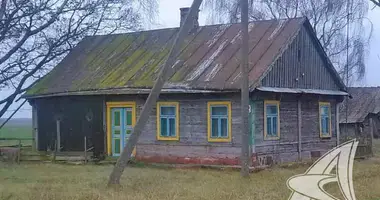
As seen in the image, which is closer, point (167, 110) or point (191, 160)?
point (191, 160)

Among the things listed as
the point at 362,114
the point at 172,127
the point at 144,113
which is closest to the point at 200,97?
the point at 172,127

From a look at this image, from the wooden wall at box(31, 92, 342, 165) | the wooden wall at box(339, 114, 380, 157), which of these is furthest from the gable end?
the wooden wall at box(339, 114, 380, 157)

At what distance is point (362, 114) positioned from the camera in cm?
4306

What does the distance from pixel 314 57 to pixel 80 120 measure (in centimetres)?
884

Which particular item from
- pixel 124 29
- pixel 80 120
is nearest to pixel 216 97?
pixel 80 120

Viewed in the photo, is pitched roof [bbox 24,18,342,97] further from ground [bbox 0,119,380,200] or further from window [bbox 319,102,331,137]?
window [bbox 319,102,331,137]

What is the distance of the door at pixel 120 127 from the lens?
21938mm

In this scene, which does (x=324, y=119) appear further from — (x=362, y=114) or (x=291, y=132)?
(x=362, y=114)

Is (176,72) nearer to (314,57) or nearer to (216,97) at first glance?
(216,97)

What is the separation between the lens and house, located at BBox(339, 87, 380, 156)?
4203cm

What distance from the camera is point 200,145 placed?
67.0 feet

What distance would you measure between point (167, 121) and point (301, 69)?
16.8 ft

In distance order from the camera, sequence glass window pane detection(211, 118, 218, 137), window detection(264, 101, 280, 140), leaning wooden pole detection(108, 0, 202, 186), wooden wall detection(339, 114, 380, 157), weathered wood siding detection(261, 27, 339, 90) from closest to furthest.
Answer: leaning wooden pole detection(108, 0, 202, 186) < glass window pane detection(211, 118, 218, 137) < window detection(264, 101, 280, 140) < weathered wood siding detection(261, 27, 339, 90) < wooden wall detection(339, 114, 380, 157)

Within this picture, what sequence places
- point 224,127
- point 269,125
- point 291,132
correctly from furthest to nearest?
point 291,132 < point 269,125 < point 224,127
